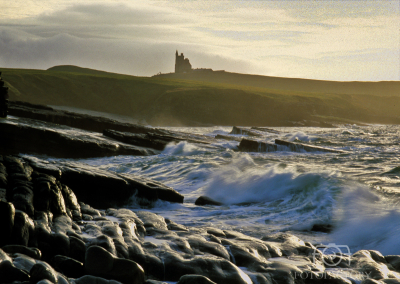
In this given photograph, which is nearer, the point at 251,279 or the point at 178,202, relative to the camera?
the point at 251,279

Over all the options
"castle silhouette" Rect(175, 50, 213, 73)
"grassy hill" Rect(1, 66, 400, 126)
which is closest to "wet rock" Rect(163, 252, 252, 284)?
"grassy hill" Rect(1, 66, 400, 126)

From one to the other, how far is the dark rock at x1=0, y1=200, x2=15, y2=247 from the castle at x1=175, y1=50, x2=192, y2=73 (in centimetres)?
15854

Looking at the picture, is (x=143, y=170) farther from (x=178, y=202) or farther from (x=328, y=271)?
(x=328, y=271)

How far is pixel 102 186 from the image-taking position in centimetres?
→ 786

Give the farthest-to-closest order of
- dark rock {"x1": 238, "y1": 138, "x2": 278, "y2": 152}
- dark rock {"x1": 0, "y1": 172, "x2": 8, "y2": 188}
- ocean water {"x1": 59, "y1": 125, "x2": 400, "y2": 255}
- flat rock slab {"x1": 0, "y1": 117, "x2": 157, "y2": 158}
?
1. dark rock {"x1": 238, "y1": 138, "x2": 278, "y2": 152}
2. flat rock slab {"x1": 0, "y1": 117, "x2": 157, "y2": 158}
3. ocean water {"x1": 59, "y1": 125, "x2": 400, "y2": 255}
4. dark rock {"x1": 0, "y1": 172, "x2": 8, "y2": 188}

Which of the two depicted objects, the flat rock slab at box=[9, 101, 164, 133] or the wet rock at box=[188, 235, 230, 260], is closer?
the wet rock at box=[188, 235, 230, 260]

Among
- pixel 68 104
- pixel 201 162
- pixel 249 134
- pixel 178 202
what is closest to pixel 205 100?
pixel 68 104

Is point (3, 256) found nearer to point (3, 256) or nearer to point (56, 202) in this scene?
point (3, 256)

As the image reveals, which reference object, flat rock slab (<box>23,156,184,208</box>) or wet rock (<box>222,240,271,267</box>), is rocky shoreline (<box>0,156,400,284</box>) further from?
flat rock slab (<box>23,156,184,208</box>)

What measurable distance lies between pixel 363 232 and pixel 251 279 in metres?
4.07

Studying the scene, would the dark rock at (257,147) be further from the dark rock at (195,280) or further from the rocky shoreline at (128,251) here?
the dark rock at (195,280)

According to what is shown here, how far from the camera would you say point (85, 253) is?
3.96m

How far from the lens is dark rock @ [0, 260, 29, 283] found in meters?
3.06

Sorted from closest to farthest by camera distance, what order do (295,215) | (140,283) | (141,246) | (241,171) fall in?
(140,283) → (141,246) → (295,215) → (241,171)
